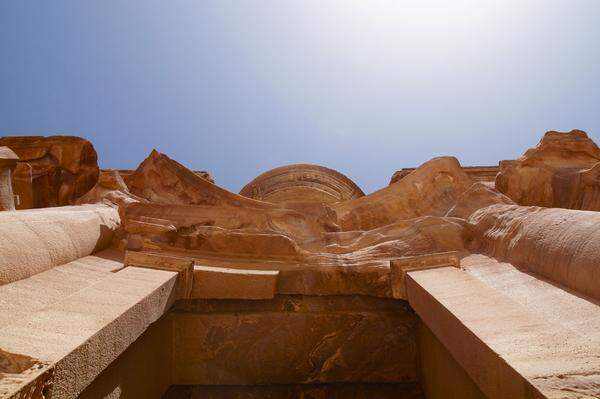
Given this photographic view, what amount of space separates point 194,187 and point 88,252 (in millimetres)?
1800

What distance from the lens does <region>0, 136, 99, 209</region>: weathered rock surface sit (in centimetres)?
522

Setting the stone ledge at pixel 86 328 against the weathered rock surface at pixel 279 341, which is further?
the weathered rock surface at pixel 279 341

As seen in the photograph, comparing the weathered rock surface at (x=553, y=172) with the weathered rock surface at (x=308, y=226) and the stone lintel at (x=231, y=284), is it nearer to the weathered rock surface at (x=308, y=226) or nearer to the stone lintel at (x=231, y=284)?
the weathered rock surface at (x=308, y=226)

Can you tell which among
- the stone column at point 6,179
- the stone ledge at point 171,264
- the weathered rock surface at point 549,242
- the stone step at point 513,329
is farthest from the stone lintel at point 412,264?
the stone column at point 6,179

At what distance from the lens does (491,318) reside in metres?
2.21

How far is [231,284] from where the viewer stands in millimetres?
3391

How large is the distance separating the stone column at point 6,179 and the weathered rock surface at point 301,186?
4.95 meters

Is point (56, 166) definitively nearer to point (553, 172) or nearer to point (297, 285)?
point (297, 285)

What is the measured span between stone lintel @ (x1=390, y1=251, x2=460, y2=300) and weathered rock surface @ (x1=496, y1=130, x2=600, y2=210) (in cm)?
154

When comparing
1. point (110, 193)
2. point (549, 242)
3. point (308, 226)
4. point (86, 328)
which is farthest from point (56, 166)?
point (549, 242)

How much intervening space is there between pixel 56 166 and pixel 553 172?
5.44m

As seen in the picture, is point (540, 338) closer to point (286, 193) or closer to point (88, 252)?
point (88, 252)

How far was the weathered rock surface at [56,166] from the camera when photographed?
5.22 meters

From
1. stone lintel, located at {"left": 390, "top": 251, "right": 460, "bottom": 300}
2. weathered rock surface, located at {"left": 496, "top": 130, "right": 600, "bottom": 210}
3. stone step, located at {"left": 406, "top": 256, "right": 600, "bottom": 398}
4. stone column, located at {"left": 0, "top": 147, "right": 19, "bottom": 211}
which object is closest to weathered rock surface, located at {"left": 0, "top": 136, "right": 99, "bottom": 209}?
stone column, located at {"left": 0, "top": 147, "right": 19, "bottom": 211}
